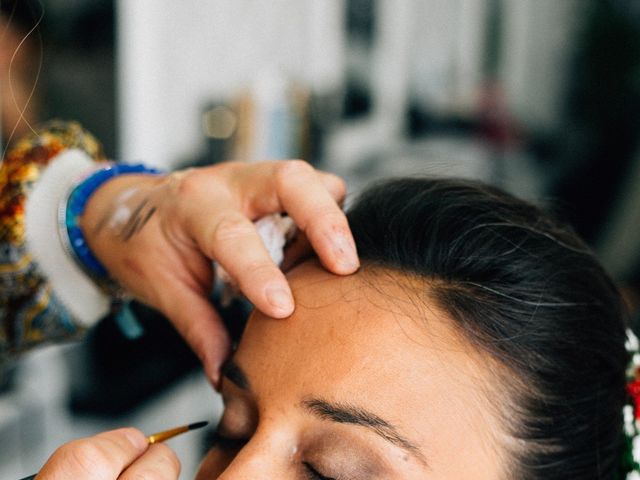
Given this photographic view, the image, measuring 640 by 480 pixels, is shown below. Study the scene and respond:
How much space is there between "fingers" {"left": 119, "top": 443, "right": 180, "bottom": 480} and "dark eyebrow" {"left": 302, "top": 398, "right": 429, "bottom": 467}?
18 centimetres

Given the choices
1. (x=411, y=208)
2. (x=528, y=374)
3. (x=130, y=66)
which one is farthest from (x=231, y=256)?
(x=130, y=66)

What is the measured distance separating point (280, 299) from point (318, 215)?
116 millimetres

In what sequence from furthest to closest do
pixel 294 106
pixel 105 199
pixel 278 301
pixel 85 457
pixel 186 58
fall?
1. pixel 294 106
2. pixel 186 58
3. pixel 105 199
4. pixel 278 301
5. pixel 85 457

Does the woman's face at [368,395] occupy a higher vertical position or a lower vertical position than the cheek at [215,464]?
higher

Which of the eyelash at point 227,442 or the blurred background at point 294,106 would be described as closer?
the eyelash at point 227,442

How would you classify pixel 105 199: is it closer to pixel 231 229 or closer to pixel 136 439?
pixel 231 229

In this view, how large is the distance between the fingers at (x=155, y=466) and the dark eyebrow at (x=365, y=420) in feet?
0.58

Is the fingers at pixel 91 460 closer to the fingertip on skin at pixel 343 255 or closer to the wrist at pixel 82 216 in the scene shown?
the fingertip on skin at pixel 343 255

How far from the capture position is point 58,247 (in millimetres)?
1183

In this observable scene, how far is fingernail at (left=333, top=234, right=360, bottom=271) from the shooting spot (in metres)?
0.87

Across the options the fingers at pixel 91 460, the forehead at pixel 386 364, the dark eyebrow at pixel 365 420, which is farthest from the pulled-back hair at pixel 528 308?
the fingers at pixel 91 460

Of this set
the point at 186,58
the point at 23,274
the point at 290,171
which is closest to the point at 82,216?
the point at 23,274

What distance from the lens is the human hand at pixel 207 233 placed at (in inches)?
34.4

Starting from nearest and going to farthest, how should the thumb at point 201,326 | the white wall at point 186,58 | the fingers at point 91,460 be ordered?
the fingers at point 91,460 → the thumb at point 201,326 → the white wall at point 186,58
